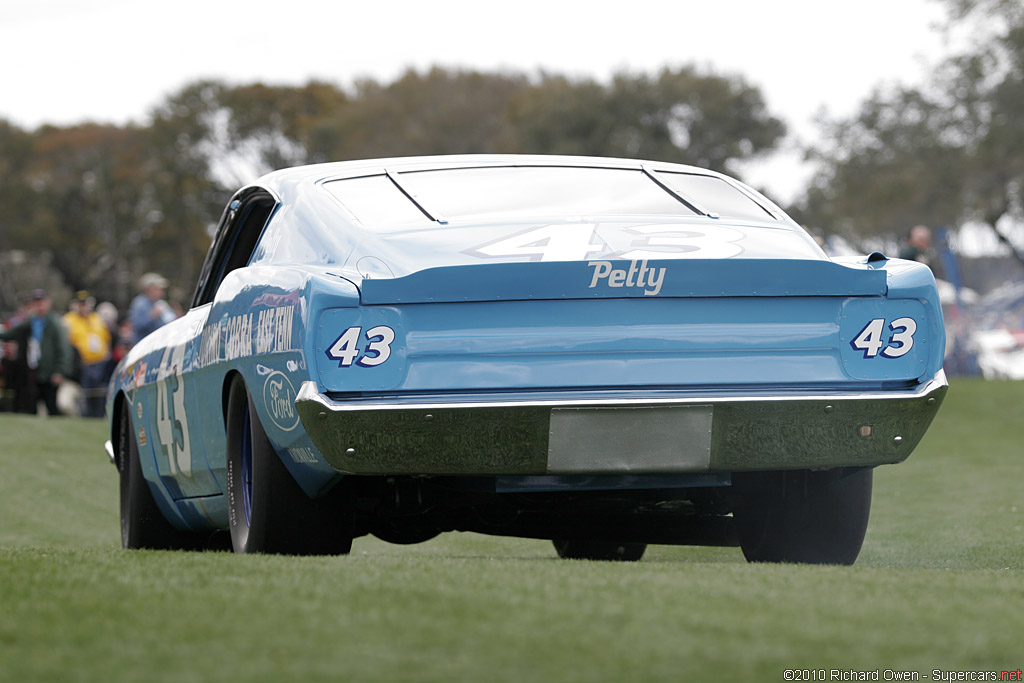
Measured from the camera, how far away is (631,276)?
182 inches

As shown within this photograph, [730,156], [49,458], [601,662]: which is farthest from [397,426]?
[730,156]

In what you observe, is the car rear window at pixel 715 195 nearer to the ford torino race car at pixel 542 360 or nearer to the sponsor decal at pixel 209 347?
the ford torino race car at pixel 542 360

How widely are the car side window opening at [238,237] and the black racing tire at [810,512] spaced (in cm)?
218

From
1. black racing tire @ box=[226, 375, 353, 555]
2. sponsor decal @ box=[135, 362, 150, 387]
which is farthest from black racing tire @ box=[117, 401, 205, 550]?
black racing tire @ box=[226, 375, 353, 555]

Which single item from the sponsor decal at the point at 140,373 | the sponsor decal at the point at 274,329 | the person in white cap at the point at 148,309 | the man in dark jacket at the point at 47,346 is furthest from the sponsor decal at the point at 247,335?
the man in dark jacket at the point at 47,346

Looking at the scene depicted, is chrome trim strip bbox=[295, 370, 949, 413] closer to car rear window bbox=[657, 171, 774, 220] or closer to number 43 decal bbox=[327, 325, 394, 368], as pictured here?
number 43 decal bbox=[327, 325, 394, 368]

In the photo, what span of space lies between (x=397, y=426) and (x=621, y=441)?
66 centimetres

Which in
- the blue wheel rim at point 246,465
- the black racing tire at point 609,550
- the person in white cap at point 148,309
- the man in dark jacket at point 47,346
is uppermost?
the blue wheel rim at point 246,465

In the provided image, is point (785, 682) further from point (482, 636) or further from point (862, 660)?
point (482, 636)

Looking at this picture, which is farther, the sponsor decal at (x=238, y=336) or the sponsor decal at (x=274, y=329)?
the sponsor decal at (x=238, y=336)

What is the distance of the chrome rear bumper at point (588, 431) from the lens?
4.54 m

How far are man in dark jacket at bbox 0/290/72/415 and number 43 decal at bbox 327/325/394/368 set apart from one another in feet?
51.5

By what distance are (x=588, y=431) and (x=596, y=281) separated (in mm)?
441

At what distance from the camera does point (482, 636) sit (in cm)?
323
